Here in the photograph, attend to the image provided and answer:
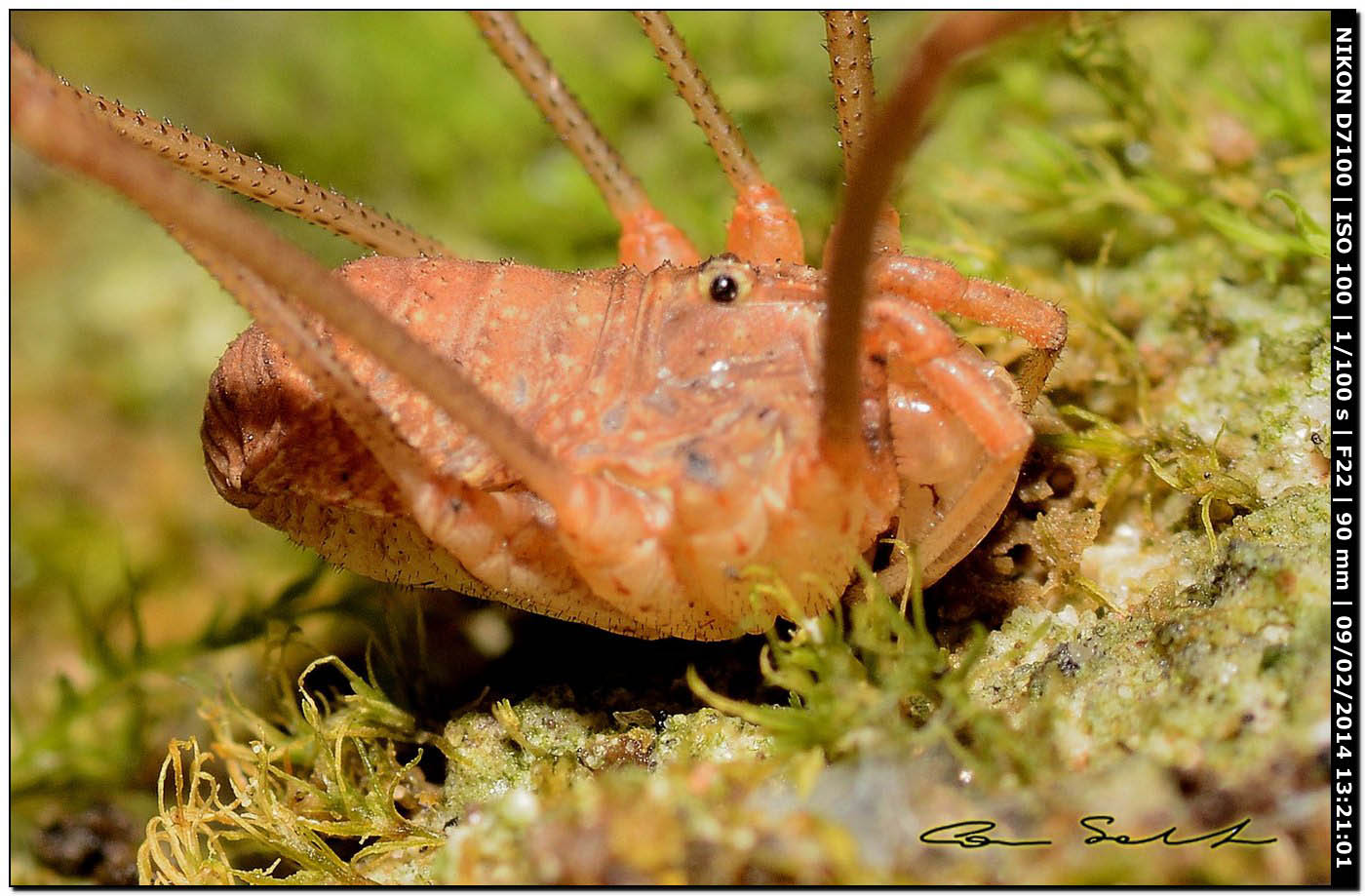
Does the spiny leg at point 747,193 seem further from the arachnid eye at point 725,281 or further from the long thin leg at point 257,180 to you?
the long thin leg at point 257,180

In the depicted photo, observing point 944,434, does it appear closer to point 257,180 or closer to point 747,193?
point 747,193

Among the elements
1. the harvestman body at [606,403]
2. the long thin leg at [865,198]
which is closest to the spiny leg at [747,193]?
the harvestman body at [606,403]

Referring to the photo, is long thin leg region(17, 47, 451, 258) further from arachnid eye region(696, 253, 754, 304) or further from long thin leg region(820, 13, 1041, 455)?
long thin leg region(820, 13, 1041, 455)

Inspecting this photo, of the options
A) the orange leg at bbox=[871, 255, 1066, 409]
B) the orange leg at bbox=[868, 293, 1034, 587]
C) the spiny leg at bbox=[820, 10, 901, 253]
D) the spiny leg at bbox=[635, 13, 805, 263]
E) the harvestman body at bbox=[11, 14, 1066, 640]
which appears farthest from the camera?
the spiny leg at bbox=[635, 13, 805, 263]

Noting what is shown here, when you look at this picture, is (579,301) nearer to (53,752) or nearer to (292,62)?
(53,752)

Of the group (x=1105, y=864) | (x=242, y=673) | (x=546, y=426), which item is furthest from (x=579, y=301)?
Result: (x=242, y=673)
